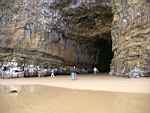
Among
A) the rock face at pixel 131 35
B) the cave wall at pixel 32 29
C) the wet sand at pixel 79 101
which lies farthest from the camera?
the cave wall at pixel 32 29

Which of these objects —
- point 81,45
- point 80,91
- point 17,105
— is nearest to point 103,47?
point 81,45

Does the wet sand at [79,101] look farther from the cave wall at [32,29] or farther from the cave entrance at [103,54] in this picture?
the cave entrance at [103,54]

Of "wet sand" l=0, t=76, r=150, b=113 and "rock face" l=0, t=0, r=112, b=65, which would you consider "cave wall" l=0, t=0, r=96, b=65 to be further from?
"wet sand" l=0, t=76, r=150, b=113

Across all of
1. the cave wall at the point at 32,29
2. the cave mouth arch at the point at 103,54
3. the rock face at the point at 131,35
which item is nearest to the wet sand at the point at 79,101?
the rock face at the point at 131,35

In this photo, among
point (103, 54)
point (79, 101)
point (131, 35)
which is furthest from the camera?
point (103, 54)

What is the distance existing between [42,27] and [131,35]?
7790 millimetres

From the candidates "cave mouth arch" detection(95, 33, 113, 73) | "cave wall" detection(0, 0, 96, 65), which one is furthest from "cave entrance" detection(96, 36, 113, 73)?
"cave wall" detection(0, 0, 96, 65)

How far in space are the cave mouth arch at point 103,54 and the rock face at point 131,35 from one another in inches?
245

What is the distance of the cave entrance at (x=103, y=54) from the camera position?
86.5ft

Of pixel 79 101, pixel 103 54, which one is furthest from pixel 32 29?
pixel 79 101

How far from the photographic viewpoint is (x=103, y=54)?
26969 mm

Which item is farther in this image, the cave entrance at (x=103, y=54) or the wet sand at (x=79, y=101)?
the cave entrance at (x=103, y=54)

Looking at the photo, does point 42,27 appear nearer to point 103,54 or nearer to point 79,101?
point 103,54

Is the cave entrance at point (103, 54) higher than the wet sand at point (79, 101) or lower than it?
higher
